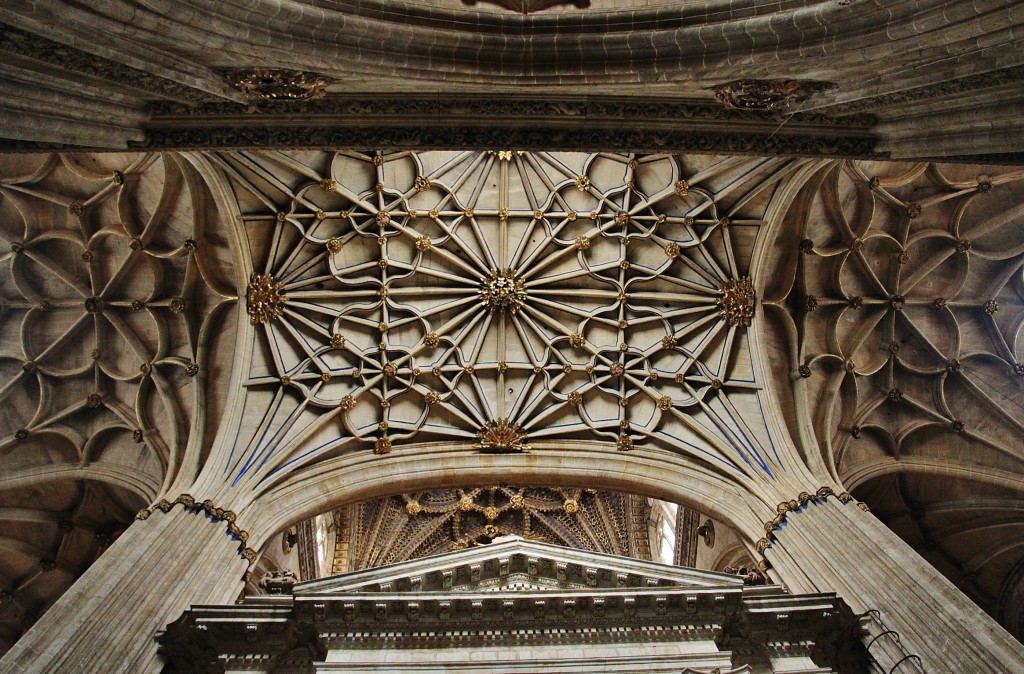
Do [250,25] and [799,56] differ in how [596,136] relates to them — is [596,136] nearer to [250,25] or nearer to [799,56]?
[799,56]

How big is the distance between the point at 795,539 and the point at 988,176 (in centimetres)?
892

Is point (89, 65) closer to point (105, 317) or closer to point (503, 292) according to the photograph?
point (105, 317)

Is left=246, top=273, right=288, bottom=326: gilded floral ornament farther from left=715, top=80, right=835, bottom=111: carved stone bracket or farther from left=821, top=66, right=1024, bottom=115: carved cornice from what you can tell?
left=821, top=66, right=1024, bottom=115: carved cornice

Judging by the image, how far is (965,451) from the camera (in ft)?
56.9

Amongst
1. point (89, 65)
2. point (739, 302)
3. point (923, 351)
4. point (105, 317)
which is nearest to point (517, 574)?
point (739, 302)

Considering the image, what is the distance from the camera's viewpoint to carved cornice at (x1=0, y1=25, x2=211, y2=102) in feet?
20.7

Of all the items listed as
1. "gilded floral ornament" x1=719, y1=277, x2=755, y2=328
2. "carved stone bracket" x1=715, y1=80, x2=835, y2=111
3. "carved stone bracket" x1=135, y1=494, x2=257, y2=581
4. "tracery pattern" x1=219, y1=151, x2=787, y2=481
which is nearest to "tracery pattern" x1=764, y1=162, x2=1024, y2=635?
"gilded floral ornament" x1=719, y1=277, x2=755, y2=328

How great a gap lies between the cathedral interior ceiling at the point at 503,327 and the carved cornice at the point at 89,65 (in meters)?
8.46

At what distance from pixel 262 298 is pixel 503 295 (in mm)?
5497

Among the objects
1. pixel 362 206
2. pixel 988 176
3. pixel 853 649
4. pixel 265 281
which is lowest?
pixel 853 649

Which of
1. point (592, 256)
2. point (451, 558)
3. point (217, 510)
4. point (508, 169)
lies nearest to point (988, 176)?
point (592, 256)

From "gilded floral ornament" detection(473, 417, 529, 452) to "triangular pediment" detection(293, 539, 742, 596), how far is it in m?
4.90

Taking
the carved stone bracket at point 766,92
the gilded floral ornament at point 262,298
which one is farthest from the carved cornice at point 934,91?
the gilded floral ornament at point 262,298

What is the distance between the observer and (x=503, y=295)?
19.1 metres
